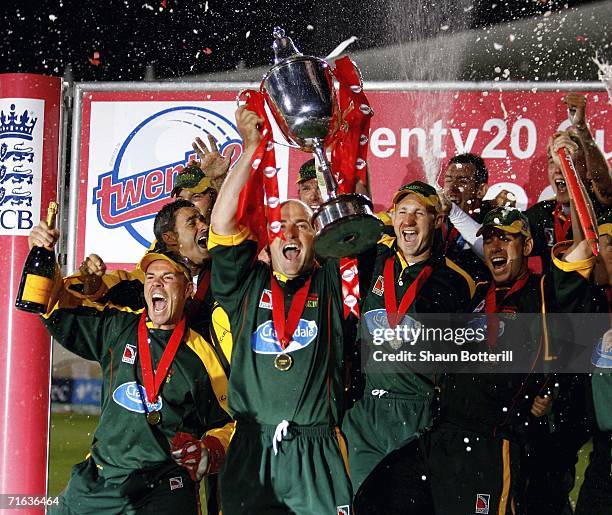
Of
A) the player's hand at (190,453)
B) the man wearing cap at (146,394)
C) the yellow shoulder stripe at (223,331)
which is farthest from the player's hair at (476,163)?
the player's hand at (190,453)

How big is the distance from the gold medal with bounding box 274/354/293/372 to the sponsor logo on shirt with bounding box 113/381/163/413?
0.62m

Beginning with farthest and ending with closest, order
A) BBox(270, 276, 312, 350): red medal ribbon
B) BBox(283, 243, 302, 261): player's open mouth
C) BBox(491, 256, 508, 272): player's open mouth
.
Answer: BBox(491, 256, 508, 272): player's open mouth, BBox(283, 243, 302, 261): player's open mouth, BBox(270, 276, 312, 350): red medal ribbon

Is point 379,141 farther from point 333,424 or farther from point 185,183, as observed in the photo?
point 333,424

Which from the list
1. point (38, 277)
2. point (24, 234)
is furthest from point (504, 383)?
point (24, 234)

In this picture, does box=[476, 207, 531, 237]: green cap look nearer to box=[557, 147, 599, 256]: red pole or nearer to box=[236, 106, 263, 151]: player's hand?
box=[557, 147, 599, 256]: red pole

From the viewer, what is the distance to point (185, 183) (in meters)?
4.89

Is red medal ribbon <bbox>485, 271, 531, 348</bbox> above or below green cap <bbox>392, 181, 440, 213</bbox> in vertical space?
below

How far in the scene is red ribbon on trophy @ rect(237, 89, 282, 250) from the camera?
3.51 metres

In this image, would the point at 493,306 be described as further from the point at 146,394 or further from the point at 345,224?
→ the point at 146,394

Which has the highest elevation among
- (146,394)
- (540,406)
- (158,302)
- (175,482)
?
(158,302)

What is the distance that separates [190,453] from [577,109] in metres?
2.47

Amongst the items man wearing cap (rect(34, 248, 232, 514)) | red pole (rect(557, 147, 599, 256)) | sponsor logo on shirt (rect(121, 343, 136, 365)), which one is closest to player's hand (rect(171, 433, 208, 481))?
man wearing cap (rect(34, 248, 232, 514))

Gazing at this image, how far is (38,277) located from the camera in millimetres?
3863

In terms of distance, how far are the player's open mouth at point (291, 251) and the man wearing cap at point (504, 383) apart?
101cm
